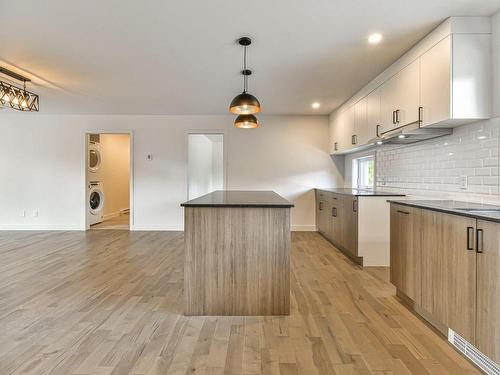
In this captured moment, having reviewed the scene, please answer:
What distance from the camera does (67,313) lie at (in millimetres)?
2389

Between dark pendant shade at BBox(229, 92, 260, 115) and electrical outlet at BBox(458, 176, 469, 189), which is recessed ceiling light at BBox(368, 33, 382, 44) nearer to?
dark pendant shade at BBox(229, 92, 260, 115)

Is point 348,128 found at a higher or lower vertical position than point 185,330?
higher

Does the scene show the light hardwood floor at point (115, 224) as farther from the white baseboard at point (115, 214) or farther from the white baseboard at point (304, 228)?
the white baseboard at point (304, 228)

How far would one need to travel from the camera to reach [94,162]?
6719 millimetres

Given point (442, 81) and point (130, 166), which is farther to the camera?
point (130, 166)

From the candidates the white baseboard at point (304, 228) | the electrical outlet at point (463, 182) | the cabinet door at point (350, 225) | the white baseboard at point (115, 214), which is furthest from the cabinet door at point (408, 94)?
the white baseboard at point (115, 214)

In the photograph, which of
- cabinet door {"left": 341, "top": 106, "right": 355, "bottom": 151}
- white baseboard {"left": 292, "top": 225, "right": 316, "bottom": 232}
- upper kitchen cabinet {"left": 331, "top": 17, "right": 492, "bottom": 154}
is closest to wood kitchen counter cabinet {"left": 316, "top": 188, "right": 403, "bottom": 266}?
upper kitchen cabinet {"left": 331, "top": 17, "right": 492, "bottom": 154}

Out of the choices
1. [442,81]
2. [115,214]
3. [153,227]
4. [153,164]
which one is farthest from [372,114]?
[115,214]

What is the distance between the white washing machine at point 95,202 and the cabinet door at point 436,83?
6.24 metres

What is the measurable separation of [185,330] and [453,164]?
2789 millimetres

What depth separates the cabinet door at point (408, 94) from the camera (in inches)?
113

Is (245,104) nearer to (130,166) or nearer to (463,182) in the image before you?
(463,182)

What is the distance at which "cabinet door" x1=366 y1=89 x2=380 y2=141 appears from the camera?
12.5 feet

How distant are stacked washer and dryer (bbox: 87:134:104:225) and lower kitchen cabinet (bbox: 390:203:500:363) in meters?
6.06
